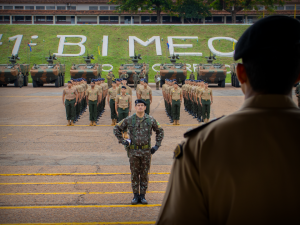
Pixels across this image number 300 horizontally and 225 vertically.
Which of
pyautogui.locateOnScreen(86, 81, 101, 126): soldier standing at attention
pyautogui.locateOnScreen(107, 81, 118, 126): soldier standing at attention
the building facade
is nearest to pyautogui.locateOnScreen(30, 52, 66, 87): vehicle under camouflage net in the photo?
pyautogui.locateOnScreen(86, 81, 101, 126): soldier standing at attention

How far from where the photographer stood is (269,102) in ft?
5.08

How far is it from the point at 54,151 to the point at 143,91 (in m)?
5.38

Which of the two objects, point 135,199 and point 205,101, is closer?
point 135,199

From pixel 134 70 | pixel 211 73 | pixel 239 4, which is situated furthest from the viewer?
pixel 239 4

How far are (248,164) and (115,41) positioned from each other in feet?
149

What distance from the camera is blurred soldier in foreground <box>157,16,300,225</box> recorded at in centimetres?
Result: 142

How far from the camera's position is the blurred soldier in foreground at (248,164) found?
142 centimetres

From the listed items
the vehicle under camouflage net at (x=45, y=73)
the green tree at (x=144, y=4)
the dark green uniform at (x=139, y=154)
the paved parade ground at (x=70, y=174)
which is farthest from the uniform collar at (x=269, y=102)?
the green tree at (x=144, y=4)

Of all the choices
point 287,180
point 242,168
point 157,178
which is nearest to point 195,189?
point 242,168

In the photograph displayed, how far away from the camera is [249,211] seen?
142 cm

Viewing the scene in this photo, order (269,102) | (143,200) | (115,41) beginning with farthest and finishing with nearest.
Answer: (115,41), (143,200), (269,102)

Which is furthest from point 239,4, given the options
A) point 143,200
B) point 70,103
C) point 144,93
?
point 143,200

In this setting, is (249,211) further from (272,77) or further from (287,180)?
(272,77)

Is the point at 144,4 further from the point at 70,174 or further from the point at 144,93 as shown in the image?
the point at 70,174
